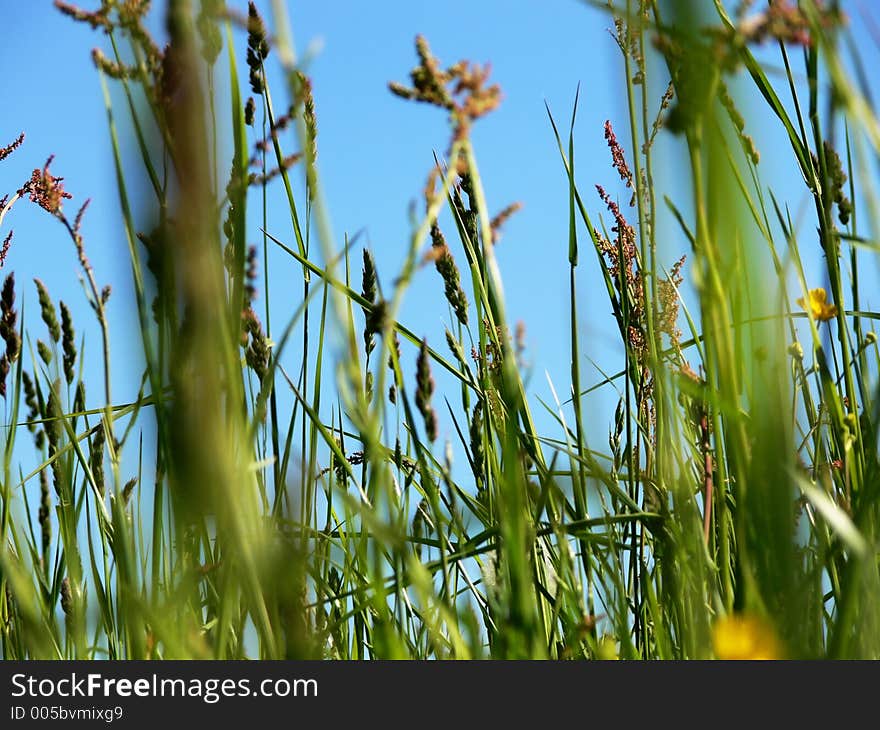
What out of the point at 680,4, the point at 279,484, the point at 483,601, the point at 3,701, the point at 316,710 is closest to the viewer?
the point at 680,4

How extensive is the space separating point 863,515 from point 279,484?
0.70 meters

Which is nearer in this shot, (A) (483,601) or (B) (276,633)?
(B) (276,633)

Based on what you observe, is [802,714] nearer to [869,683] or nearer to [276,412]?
[869,683]

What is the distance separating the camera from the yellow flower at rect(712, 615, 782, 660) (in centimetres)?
79

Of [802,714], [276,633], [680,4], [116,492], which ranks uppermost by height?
[680,4]

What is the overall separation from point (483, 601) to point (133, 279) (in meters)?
0.97

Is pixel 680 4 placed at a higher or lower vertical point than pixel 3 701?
higher

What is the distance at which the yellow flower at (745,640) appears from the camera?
2.58ft

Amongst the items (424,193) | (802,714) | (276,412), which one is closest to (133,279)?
(424,193)

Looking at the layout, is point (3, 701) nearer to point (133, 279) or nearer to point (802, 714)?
point (133, 279)

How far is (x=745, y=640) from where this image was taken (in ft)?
2.68

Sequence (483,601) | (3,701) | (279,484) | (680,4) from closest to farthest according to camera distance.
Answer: (680,4) → (3,701) → (279,484) → (483,601)

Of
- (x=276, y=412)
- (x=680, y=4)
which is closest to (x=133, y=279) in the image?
(x=276, y=412)

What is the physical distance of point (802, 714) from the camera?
802 mm
